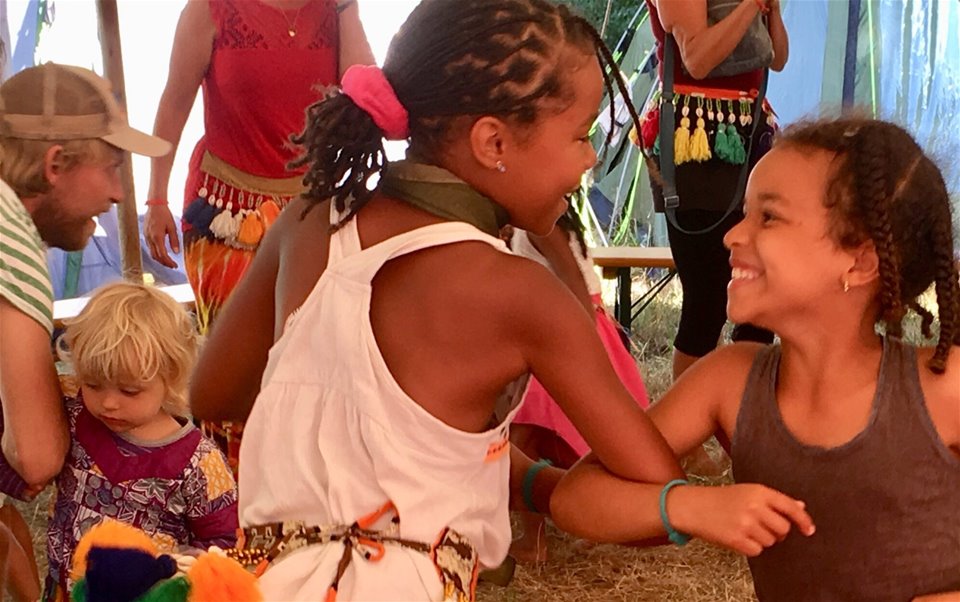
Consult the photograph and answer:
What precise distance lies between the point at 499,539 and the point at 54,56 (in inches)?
127

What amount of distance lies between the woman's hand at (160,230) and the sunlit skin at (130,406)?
847mm

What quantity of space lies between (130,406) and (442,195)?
81 cm

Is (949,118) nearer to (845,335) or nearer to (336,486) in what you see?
(845,335)

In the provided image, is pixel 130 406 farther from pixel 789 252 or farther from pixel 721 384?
pixel 789 252

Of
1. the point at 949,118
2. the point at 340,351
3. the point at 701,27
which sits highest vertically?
the point at 701,27

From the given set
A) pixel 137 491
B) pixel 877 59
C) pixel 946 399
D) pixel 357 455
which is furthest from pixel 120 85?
pixel 877 59

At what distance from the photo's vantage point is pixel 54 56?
3.76m

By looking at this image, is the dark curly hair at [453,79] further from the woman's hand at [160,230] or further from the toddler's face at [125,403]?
the woman's hand at [160,230]

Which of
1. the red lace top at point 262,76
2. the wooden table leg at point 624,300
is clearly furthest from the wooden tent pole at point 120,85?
the wooden table leg at point 624,300

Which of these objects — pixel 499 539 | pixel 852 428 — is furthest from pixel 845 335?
pixel 499 539

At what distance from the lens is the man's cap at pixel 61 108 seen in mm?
1639

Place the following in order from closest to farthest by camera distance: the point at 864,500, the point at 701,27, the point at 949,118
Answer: the point at 864,500 → the point at 701,27 → the point at 949,118

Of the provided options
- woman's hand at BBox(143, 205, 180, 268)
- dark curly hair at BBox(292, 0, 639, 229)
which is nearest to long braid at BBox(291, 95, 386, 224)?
dark curly hair at BBox(292, 0, 639, 229)

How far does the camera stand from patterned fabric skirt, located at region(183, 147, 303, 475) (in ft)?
7.72
